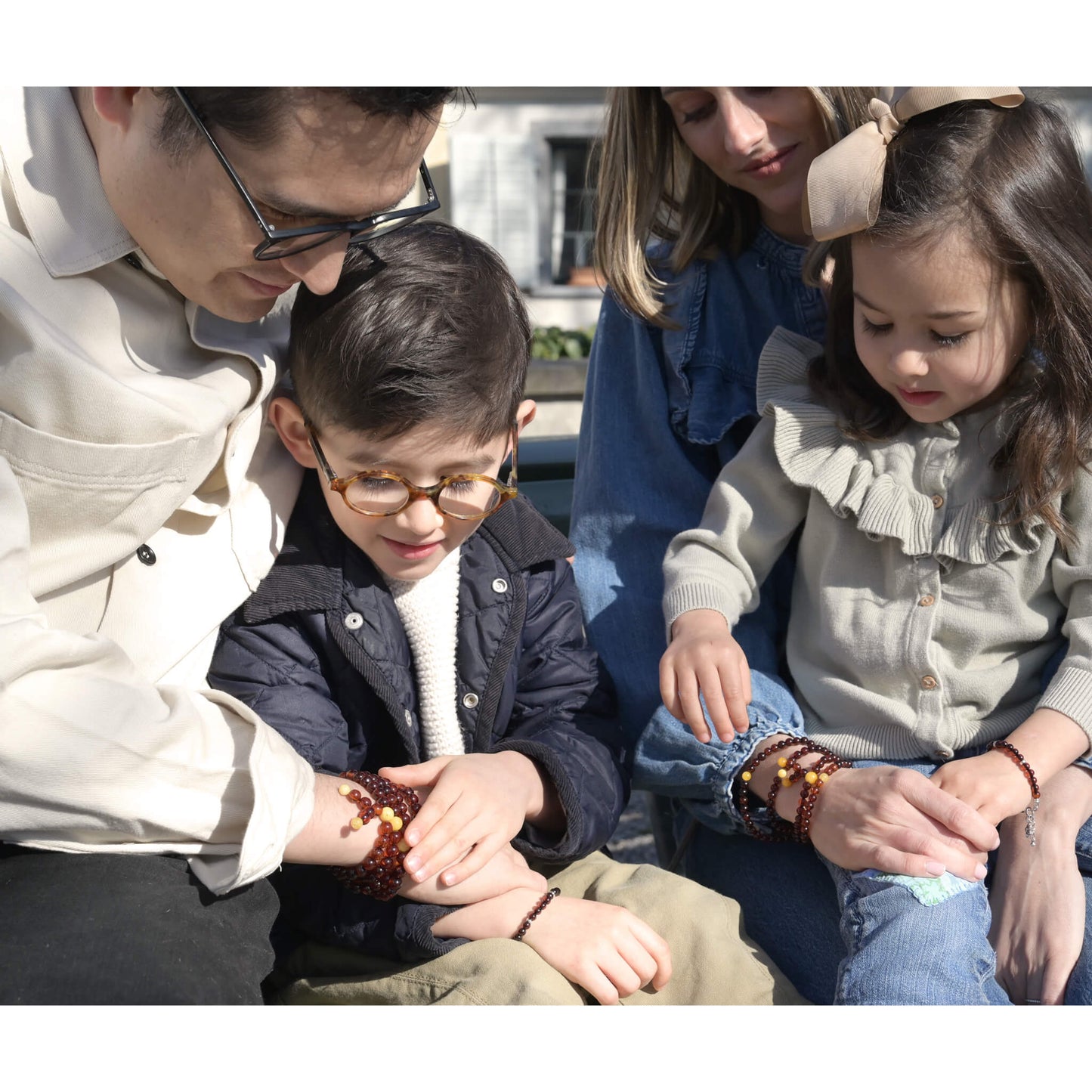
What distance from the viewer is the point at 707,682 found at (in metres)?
1.86

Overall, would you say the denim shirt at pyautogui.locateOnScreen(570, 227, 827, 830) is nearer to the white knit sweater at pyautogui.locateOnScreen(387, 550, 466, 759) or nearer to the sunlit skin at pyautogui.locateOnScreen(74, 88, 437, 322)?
the white knit sweater at pyautogui.locateOnScreen(387, 550, 466, 759)

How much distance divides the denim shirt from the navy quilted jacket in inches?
8.0

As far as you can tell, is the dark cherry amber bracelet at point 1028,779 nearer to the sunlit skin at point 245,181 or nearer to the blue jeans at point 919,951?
the blue jeans at point 919,951

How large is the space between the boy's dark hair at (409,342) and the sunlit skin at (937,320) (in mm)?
568

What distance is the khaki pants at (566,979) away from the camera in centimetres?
165

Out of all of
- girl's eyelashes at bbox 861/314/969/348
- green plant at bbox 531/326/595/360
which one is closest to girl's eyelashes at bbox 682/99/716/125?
girl's eyelashes at bbox 861/314/969/348

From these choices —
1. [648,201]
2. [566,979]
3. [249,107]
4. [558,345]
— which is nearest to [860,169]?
[648,201]

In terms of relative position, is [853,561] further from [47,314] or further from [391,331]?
[47,314]

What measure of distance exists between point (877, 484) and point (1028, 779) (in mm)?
515

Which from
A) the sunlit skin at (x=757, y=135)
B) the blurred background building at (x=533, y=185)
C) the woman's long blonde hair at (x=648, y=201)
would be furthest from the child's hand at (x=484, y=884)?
the blurred background building at (x=533, y=185)

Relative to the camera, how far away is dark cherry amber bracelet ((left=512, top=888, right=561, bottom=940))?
5.71 feet
